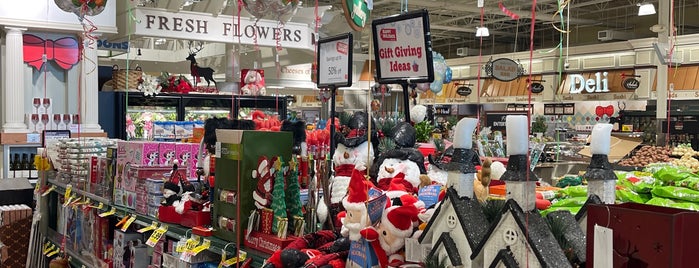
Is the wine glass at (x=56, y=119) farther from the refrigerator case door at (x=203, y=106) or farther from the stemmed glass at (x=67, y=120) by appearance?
the refrigerator case door at (x=203, y=106)

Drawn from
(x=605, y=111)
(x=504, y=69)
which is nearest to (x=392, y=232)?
(x=504, y=69)

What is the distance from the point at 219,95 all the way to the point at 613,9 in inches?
473

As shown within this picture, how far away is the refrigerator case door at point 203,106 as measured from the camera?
27.7ft

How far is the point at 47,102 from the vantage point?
7.19 m

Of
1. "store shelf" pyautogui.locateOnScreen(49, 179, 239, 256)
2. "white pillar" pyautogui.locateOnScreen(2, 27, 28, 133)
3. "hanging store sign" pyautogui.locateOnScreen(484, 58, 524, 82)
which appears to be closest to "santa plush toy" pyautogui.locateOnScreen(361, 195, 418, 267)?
"store shelf" pyautogui.locateOnScreen(49, 179, 239, 256)

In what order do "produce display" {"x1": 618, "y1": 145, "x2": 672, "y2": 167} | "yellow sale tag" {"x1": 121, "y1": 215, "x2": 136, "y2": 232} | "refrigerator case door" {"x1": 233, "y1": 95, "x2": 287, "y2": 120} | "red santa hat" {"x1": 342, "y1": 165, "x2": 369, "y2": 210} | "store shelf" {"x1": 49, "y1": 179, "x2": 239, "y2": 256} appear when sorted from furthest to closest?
"refrigerator case door" {"x1": 233, "y1": 95, "x2": 287, "y2": 120}, "produce display" {"x1": 618, "y1": 145, "x2": 672, "y2": 167}, "yellow sale tag" {"x1": 121, "y1": 215, "x2": 136, "y2": 232}, "store shelf" {"x1": 49, "y1": 179, "x2": 239, "y2": 256}, "red santa hat" {"x1": 342, "y1": 165, "x2": 369, "y2": 210}

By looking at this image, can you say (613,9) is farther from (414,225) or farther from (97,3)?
(414,225)

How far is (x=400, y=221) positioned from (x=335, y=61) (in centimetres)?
128

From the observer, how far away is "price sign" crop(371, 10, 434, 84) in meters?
2.38

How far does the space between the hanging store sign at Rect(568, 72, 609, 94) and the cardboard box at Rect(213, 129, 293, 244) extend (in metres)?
13.8

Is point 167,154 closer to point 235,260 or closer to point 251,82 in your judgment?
point 235,260

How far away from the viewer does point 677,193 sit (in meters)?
2.02

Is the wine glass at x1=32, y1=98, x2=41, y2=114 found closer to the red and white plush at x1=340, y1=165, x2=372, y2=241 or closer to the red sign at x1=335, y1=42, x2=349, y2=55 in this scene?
the red sign at x1=335, y1=42, x2=349, y2=55

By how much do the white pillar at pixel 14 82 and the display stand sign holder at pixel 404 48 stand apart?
17.9 feet
